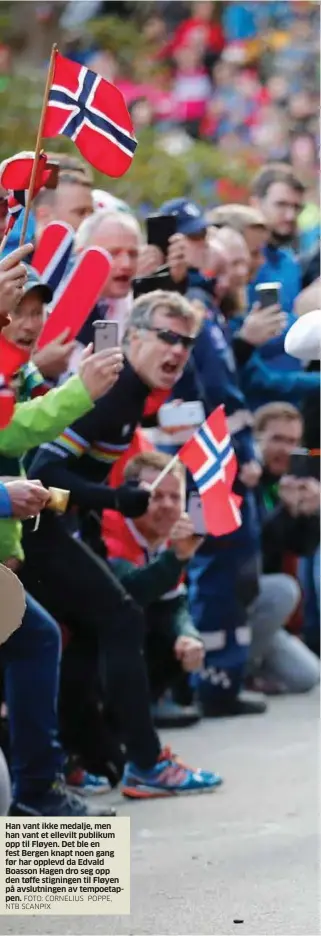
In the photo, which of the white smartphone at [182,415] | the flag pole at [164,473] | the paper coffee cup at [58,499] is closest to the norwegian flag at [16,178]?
the paper coffee cup at [58,499]

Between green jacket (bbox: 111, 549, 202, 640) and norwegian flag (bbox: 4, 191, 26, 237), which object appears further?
green jacket (bbox: 111, 549, 202, 640)

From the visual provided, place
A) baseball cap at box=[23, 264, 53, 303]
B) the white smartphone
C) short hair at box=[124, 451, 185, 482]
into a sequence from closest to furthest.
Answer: baseball cap at box=[23, 264, 53, 303] → short hair at box=[124, 451, 185, 482] → the white smartphone

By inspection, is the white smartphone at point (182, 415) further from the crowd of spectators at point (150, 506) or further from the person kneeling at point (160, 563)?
the person kneeling at point (160, 563)

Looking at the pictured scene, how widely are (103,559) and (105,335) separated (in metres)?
1.17

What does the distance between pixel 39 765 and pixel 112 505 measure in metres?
0.86

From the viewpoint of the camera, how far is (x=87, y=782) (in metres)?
7.41

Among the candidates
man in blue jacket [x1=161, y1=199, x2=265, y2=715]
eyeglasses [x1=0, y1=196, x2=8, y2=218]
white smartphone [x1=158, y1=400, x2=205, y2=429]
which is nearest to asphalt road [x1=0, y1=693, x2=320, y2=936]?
man in blue jacket [x1=161, y1=199, x2=265, y2=715]

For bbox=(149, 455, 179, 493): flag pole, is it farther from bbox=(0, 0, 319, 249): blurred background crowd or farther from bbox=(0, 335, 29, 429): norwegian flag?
bbox=(0, 0, 319, 249): blurred background crowd

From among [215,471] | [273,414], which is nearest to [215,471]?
[215,471]

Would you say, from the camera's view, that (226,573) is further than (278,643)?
No

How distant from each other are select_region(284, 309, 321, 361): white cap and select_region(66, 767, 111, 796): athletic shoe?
2.33 m

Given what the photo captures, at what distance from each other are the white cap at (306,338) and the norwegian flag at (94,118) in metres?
0.58

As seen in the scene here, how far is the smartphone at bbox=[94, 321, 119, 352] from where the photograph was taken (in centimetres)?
631

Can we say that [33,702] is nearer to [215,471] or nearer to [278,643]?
[215,471]
